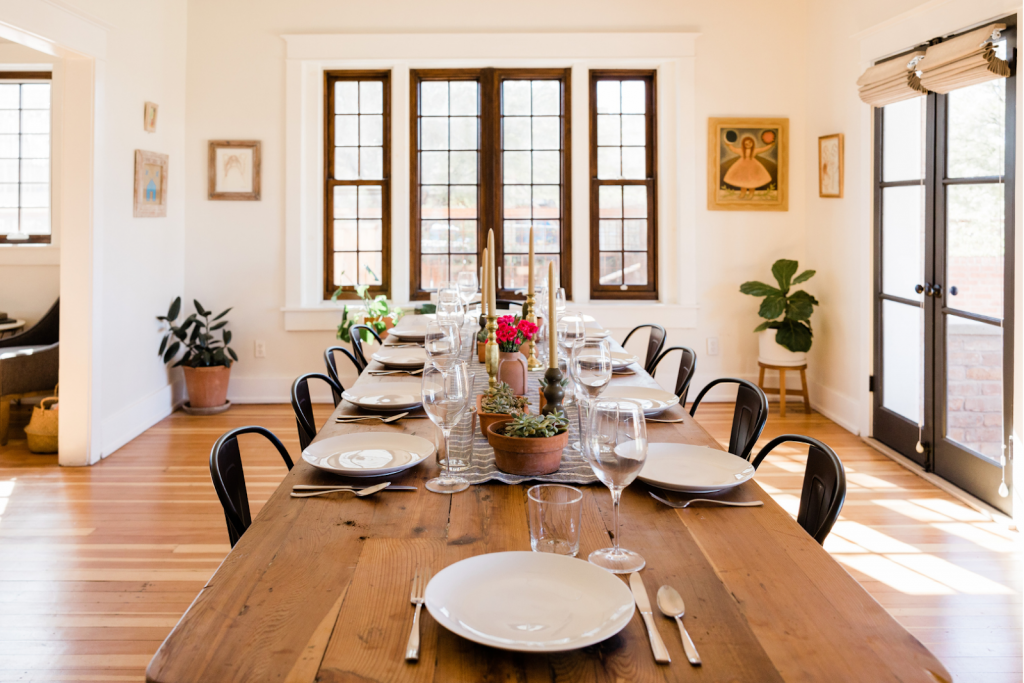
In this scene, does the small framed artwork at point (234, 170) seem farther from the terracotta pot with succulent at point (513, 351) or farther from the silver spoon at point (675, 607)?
the silver spoon at point (675, 607)

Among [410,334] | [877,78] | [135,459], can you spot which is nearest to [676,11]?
[877,78]

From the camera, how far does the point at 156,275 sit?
548 cm

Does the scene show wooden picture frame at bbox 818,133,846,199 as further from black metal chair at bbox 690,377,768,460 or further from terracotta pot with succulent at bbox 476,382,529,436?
terracotta pot with succulent at bbox 476,382,529,436

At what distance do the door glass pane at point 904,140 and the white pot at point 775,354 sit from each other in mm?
1349

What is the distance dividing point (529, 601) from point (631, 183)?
536cm

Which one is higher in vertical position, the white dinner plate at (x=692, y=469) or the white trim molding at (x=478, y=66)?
the white trim molding at (x=478, y=66)

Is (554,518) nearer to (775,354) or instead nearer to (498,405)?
(498,405)

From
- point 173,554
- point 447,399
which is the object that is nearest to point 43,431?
point 173,554

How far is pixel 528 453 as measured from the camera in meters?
1.71

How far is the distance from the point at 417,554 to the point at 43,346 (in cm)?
530

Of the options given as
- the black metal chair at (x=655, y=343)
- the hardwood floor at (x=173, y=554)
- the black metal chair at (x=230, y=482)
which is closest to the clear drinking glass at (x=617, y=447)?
the black metal chair at (x=230, y=482)

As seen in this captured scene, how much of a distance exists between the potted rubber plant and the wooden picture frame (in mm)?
546

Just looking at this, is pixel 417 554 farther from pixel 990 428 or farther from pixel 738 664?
pixel 990 428

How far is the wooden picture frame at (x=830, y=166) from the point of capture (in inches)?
210
